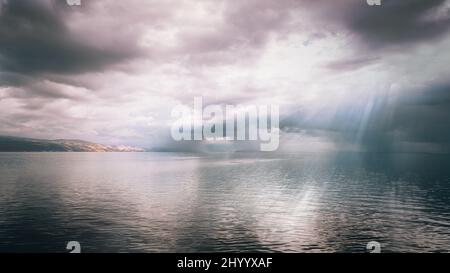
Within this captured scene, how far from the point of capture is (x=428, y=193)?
109188mm

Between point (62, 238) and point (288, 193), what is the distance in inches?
2972

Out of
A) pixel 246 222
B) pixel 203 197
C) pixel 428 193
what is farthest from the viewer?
pixel 428 193

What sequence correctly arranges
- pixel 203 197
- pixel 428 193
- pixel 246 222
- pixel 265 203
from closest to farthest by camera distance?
pixel 246 222
pixel 265 203
pixel 203 197
pixel 428 193
